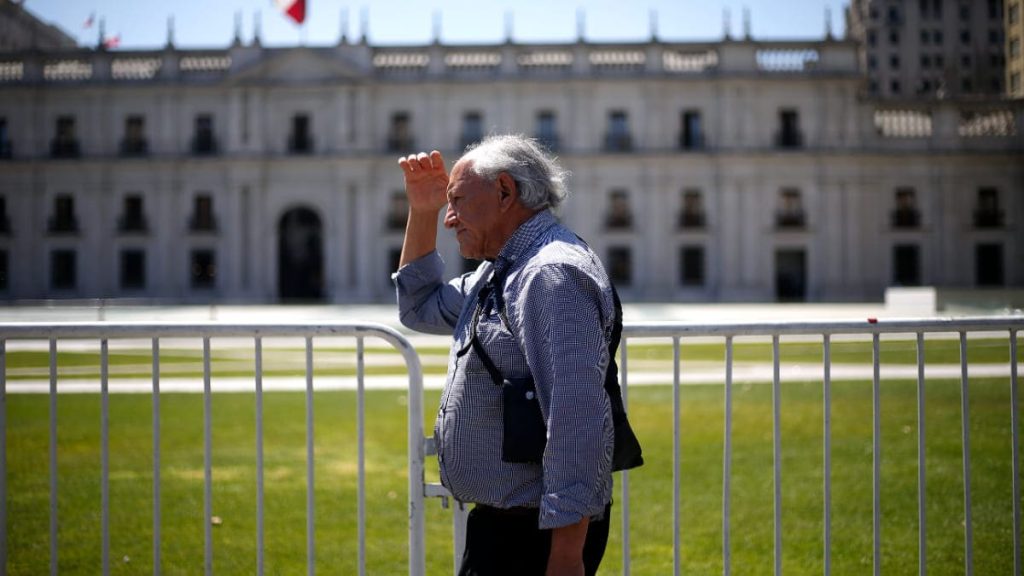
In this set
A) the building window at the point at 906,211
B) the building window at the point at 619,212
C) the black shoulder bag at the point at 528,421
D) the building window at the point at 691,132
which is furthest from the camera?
the building window at the point at 691,132

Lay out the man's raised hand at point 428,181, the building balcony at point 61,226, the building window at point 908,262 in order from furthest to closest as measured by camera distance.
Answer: the building balcony at point 61,226, the building window at point 908,262, the man's raised hand at point 428,181

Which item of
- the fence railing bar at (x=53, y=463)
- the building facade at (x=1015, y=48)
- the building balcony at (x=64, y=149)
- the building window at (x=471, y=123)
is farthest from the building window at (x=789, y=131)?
the fence railing bar at (x=53, y=463)

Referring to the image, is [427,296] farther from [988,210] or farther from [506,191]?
[988,210]

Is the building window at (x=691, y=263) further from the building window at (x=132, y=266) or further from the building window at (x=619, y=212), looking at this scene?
the building window at (x=132, y=266)

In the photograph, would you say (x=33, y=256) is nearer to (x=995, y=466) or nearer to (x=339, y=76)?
(x=339, y=76)

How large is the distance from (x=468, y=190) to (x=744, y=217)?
3622cm

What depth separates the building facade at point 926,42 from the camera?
67.6 meters

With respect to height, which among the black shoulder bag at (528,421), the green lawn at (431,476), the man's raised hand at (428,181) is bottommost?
the green lawn at (431,476)

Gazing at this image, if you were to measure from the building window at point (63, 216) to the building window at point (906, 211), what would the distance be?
127 feet

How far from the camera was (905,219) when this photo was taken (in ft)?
121

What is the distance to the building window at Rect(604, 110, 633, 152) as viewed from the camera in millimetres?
37438

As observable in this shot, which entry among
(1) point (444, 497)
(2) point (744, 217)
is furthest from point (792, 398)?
(2) point (744, 217)

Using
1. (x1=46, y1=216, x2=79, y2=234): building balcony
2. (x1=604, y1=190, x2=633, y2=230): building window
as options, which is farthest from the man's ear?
(x1=46, y1=216, x2=79, y2=234): building balcony

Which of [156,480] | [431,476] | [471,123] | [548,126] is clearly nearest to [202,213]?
[471,123]
